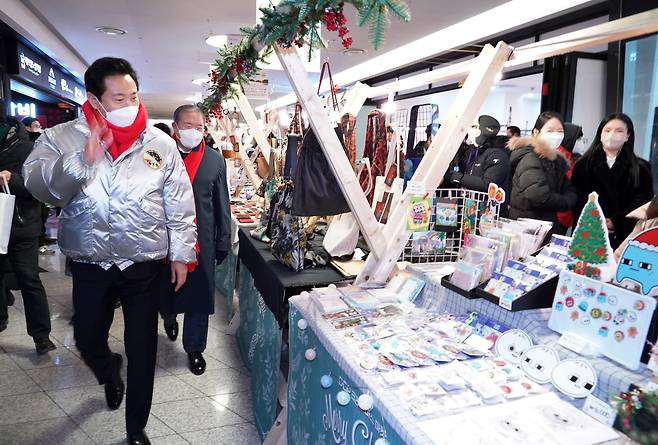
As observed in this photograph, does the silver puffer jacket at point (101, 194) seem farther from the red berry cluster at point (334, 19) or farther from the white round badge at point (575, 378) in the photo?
the white round badge at point (575, 378)

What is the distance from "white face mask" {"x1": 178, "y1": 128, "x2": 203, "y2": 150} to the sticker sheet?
2.09m

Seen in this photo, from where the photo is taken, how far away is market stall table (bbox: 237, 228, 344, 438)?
2.10m

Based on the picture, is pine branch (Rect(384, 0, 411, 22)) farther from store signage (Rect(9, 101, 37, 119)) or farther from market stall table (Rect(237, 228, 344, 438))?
store signage (Rect(9, 101, 37, 119))

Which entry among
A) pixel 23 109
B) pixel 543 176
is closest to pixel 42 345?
pixel 543 176

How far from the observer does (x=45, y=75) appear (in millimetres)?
8648

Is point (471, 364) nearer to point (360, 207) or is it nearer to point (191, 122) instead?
point (360, 207)

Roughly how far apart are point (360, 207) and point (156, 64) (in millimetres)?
10018

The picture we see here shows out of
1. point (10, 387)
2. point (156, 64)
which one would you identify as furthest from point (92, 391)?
point (156, 64)

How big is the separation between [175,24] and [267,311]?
585 cm

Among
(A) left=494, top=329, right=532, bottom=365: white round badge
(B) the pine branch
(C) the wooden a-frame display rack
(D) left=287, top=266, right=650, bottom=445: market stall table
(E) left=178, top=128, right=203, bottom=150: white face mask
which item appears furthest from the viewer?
(E) left=178, top=128, right=203, bottom=150: white face mask

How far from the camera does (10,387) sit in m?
2.64

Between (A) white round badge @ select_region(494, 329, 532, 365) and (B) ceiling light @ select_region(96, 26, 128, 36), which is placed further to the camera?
(B) ceiling light @ select_region(96, 26, 128, 36)

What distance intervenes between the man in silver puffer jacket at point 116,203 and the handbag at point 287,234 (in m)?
0.49

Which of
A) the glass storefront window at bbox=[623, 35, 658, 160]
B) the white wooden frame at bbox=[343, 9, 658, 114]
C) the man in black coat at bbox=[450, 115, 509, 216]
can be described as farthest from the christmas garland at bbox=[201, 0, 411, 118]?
the glass storefront window at bbox=[623, 35, 658, 160]
